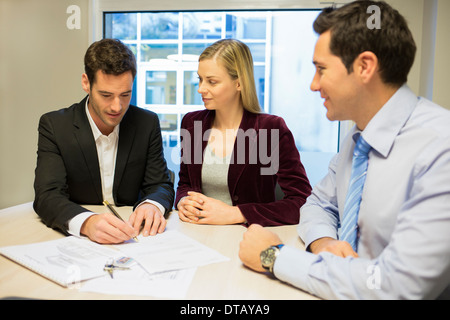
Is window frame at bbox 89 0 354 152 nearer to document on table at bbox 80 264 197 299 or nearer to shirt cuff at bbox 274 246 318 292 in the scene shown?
shirt cuff at bbox 274 246 318 292

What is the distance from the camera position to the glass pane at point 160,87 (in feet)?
10.9

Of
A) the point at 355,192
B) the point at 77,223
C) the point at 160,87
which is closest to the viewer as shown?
the point at 355,192

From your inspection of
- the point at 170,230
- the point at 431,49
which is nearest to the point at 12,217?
the point at 170,230

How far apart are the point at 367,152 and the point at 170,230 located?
0.83 m

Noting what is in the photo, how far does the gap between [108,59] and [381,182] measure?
1.37 m

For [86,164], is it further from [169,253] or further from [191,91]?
[191,91]

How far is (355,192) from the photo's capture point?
1198mm

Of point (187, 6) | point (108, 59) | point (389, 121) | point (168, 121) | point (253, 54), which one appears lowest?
point (168, 121)

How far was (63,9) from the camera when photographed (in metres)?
3.07

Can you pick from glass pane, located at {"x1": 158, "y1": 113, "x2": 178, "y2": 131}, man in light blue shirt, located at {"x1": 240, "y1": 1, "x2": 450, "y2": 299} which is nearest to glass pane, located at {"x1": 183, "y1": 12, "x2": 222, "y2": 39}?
glass pane, located at {"x1": 158, "y1": 113, "x2": 178, "y2": 131}

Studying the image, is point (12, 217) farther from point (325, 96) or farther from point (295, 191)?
point (325, 96)

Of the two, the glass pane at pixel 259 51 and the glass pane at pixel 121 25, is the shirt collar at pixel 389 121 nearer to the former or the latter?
the glass pane at pixel 259 51

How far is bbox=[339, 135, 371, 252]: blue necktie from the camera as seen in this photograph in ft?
3.92

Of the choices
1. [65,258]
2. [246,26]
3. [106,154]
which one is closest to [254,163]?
[106,154]
